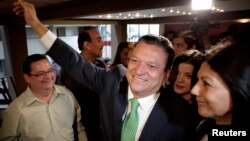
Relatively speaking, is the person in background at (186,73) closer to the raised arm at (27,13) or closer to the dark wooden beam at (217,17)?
the raised arm at (27,13)

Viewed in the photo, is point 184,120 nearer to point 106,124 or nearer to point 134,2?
point 106,124

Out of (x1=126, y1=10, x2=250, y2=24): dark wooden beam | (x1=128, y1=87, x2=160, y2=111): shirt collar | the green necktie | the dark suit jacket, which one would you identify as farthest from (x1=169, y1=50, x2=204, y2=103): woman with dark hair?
(x1=126, y1=10, x2=250, y2=24): dark wooden beam

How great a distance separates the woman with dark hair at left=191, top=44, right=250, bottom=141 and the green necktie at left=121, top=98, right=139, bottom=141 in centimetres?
48

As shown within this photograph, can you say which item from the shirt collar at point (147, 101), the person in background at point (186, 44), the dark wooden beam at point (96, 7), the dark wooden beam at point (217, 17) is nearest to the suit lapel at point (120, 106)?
the shirt collar at point (147, 101)

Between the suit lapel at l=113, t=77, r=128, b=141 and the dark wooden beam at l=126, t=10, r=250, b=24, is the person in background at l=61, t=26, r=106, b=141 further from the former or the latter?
the dark wooden beam at l=126, t=10, r=250, b=24

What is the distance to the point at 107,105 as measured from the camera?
164 centimetres

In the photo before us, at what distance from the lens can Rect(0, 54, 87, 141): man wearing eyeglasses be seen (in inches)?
78.2

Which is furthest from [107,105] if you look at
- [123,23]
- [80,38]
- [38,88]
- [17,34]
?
[123,23]

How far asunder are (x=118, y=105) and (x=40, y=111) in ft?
2.92

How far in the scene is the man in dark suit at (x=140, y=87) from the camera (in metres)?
1.44

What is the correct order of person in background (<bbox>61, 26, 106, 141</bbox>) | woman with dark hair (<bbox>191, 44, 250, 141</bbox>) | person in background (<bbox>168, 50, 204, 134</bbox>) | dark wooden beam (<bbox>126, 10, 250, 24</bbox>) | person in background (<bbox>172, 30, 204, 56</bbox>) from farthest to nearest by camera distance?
dark wooden beam (<bbox>126, 10, 250, 24</bbox>) → person in background (<bbox>172, 30, 204, 56</bbox>) → person in background (<bbox>61, 26, 106, 141</bbox>) → person in background (<bbox>168, 50, 204, 134</bbox>) → woman with dark hair (<bbox>191, 44, 250, 141</bbox>)

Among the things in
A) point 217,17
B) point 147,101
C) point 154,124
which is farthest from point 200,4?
point 217,17

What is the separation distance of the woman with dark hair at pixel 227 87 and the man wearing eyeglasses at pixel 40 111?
1.43m

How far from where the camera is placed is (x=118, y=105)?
1.58m
